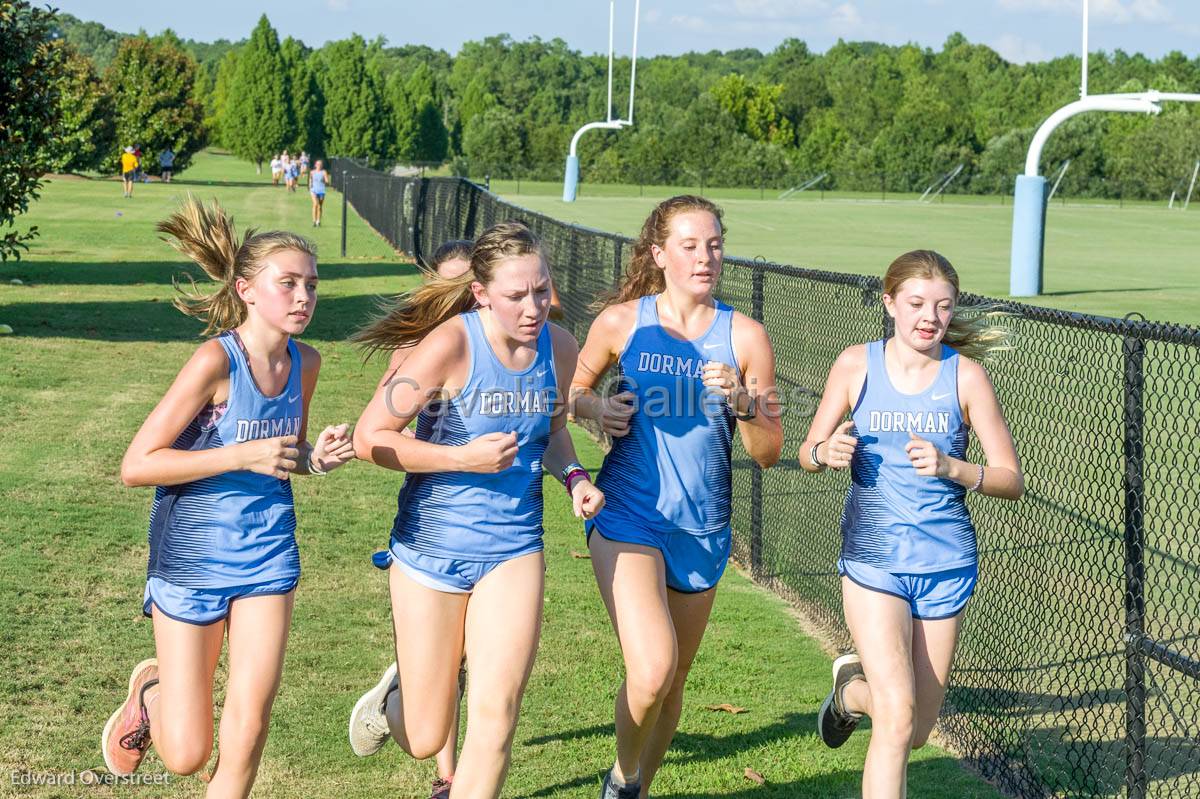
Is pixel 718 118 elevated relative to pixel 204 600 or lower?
elevated

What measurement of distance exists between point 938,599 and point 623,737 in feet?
3.92

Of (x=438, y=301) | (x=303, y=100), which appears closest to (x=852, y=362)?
(x=438, y=301)

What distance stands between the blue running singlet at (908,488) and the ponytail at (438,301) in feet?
4.29

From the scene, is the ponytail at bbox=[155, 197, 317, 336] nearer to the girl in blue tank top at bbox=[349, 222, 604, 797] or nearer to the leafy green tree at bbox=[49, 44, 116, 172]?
the girl in blue tank top at bbox=[349, 222, 604, 797]

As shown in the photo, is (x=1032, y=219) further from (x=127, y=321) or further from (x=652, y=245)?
(x=652, y=245)

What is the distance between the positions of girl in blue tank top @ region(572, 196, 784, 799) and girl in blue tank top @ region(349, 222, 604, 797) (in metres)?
0.35

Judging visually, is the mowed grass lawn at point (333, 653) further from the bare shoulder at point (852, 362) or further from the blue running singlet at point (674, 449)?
the bare shoulder at point (852, 362)

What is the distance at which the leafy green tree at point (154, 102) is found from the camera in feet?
243

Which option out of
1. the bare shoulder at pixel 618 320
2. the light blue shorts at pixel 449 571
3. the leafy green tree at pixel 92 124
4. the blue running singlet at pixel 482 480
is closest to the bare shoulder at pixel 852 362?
the bare shoulder at pixel 618 320

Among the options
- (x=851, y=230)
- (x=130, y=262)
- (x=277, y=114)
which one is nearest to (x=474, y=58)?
(x=277, y=114)

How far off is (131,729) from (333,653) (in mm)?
2157

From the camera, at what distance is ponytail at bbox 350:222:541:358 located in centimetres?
466

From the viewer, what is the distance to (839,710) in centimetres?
525

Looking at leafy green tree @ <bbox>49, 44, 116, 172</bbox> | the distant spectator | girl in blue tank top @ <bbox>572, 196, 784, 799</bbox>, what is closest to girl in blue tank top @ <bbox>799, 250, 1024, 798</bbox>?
girl in blue tank top @ <bbox>572, 196, 784, 799</bbox>
